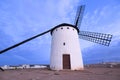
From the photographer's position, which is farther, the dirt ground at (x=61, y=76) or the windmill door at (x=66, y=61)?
the windmill door at (x=66, y=61)

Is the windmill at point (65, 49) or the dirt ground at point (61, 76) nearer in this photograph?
the dirt ground at point (61, 76)

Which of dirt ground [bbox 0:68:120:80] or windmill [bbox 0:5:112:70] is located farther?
windmill [bbox 0:5:112:70]

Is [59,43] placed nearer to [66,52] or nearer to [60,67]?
[66,52]

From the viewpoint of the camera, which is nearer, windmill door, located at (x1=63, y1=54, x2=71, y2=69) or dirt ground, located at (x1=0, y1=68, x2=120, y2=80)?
dirt ground, located at (x1=0, y1=68, x2=120, y2=80)

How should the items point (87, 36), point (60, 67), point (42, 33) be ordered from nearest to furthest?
point (60, 67), point (42, 33), point (87, 36)

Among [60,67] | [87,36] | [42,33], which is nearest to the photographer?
[60,67]

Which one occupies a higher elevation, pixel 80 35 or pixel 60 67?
pixel 80 35

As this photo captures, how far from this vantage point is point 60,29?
2034cm

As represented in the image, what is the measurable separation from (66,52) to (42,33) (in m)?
4.66

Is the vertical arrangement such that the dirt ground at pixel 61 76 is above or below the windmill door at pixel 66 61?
below

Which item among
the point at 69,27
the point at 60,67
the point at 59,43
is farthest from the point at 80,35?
the point at 60,67

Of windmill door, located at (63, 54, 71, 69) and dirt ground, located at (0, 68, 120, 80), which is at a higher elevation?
windmill door, located at (63, 54, 71, 69)

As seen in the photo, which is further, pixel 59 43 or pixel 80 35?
pixel 80 35

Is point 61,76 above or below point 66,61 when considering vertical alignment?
below
